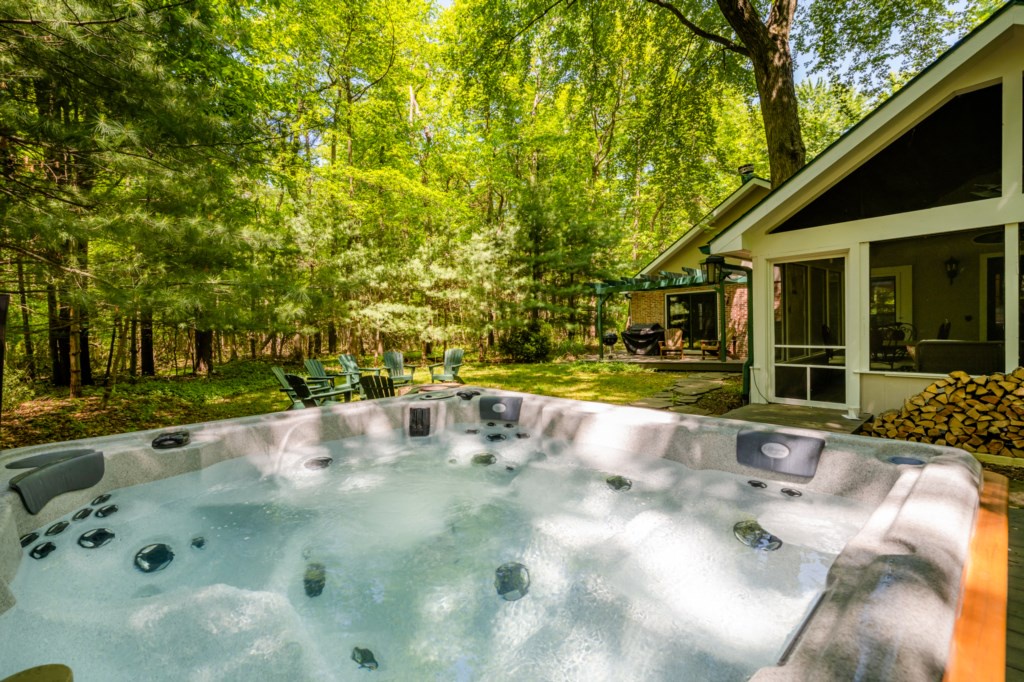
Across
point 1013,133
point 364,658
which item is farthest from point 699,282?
point 364,658

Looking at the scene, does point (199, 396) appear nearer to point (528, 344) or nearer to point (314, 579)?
point (314, 579)

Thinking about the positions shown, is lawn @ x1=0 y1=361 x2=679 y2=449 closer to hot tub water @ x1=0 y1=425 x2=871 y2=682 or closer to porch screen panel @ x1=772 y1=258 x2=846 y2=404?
porch screen panel @ x1=772 y1=258 x2=846 y2=404

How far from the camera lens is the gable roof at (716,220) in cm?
1057

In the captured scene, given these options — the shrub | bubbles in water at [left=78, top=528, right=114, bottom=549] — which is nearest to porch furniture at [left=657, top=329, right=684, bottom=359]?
the shrub

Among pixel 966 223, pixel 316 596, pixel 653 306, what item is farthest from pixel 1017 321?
pixel 653 306

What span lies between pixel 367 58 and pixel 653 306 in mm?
11520

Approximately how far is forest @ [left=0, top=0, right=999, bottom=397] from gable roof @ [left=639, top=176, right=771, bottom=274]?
2.60 ft

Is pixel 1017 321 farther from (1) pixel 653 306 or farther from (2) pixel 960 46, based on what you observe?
(1) pixel 653 306

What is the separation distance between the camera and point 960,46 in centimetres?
411

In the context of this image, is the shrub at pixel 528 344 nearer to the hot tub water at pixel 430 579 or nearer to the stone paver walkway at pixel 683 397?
the stone paver walkway at pixel 683 397

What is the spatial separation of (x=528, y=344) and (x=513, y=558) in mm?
10611

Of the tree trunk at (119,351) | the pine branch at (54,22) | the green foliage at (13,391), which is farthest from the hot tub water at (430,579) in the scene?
the green foliage at (13,391)

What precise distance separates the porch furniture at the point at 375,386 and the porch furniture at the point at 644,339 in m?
8.65

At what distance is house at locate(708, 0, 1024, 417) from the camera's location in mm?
4125
